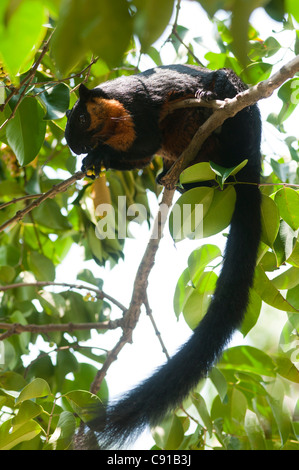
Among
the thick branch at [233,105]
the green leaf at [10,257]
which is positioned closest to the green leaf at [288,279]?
the thick branch at [233,105]

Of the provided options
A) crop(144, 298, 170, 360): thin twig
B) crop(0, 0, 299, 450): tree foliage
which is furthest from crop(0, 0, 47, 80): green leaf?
crop(144, 298, 170, 360): thin twig

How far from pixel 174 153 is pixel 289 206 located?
903 millimetres

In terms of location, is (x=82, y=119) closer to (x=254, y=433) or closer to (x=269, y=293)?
(x=269, y=293)

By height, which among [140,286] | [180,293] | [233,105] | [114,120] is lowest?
[180,293]

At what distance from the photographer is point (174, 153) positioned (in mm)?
2371

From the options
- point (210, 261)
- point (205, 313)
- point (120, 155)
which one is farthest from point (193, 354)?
point (120, 155)

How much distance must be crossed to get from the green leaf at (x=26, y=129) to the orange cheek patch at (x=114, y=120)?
63cm

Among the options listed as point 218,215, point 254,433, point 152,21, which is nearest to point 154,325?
point 254,433

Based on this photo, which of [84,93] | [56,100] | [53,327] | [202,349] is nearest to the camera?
[202,349]

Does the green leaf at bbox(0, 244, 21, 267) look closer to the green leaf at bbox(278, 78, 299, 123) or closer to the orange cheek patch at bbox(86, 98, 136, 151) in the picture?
the orange cheek patch at bbox(86, 98, 136, 151)

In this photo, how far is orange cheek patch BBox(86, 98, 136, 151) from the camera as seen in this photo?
2.38 metres

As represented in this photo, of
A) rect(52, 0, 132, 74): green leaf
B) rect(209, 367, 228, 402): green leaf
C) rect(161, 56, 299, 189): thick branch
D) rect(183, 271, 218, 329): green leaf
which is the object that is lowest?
rect(52, 0, 132, 74): green leaf

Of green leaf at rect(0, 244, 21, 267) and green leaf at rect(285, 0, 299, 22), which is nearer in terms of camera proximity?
green leaf at rect(285, 0, 299, 22)
